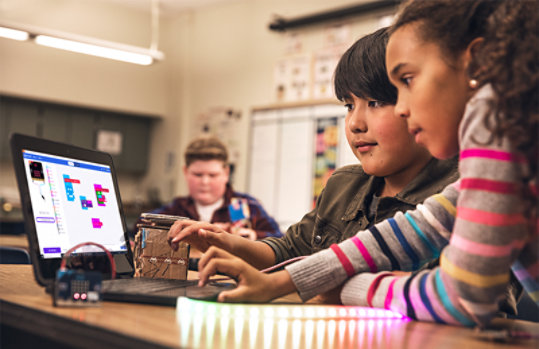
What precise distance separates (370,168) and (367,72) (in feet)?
0.70

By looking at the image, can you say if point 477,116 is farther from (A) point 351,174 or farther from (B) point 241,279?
(A) point 351,174

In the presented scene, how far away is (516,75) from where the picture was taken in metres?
0.80

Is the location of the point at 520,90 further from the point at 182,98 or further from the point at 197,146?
the point at 182,98

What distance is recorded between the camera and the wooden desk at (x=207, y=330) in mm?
686

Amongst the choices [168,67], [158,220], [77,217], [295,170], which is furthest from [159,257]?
[168,67]

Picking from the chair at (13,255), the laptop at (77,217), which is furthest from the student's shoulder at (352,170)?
the chair at (13,255)

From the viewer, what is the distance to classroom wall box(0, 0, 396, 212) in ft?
19.1

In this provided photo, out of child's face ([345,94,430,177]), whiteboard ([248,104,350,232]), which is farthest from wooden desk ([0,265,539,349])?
whiteboard ([248,104,350,232])

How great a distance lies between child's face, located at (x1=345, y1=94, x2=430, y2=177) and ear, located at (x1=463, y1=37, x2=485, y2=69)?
42cm

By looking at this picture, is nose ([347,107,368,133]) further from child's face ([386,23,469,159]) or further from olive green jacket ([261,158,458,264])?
child's face ([386,23,469,159])

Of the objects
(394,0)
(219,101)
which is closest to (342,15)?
(394,0)

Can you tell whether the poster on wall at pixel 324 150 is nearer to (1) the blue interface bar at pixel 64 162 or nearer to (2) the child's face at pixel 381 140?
(2) the child's face at pixel 381 140

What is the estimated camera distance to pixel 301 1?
18.2 ft

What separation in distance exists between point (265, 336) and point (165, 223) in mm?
616
